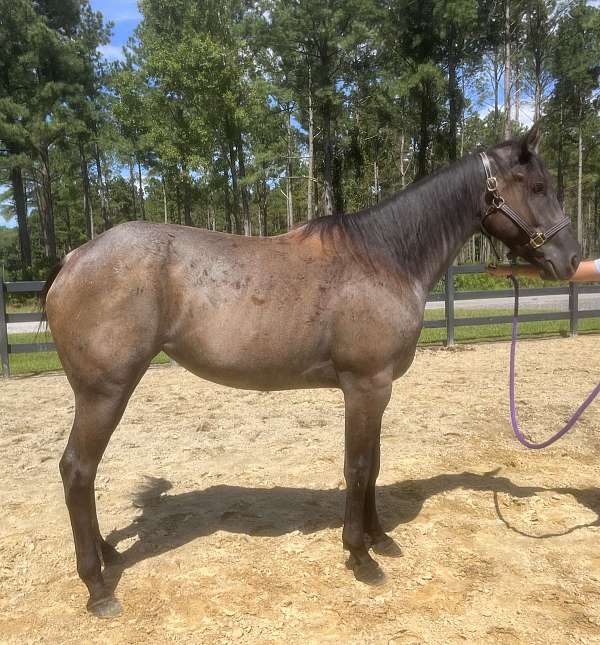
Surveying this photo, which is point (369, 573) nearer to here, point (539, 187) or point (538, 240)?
point (538, 240)

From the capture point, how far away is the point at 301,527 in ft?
10.6

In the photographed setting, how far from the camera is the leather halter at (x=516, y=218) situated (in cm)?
272

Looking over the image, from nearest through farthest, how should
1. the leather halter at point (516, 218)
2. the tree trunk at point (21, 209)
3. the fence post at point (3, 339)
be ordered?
the leather halter at point (516, 218) → the fence post at point (3, 339) → the tree trunk at point (21, 209)

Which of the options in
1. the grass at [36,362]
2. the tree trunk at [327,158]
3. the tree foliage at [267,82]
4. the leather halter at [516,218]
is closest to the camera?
the leather halter at [516,218]

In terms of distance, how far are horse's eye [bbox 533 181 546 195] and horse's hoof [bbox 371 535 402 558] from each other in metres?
2.23

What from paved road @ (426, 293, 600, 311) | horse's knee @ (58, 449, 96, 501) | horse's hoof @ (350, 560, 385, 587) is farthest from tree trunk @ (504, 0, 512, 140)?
horse's knee @ (58, 449, 96, 501)

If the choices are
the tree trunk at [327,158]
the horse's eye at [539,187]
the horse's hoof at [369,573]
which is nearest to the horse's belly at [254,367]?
the horse's hoof at [369,573]

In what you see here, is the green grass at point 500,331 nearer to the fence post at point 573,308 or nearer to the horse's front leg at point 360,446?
the fence post at point 573,308

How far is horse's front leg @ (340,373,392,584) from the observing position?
2613 mm

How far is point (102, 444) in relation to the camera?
2518 millimetres

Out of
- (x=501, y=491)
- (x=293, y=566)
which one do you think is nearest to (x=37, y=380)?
(x=293, y=566)

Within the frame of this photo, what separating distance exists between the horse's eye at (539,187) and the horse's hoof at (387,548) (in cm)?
223

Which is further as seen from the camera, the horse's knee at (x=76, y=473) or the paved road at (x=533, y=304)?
the paved road at (x=533, y=304)

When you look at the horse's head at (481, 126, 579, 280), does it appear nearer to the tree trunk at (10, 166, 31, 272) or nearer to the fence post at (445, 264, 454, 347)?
the fence post at (445, 264, 454, 347)
